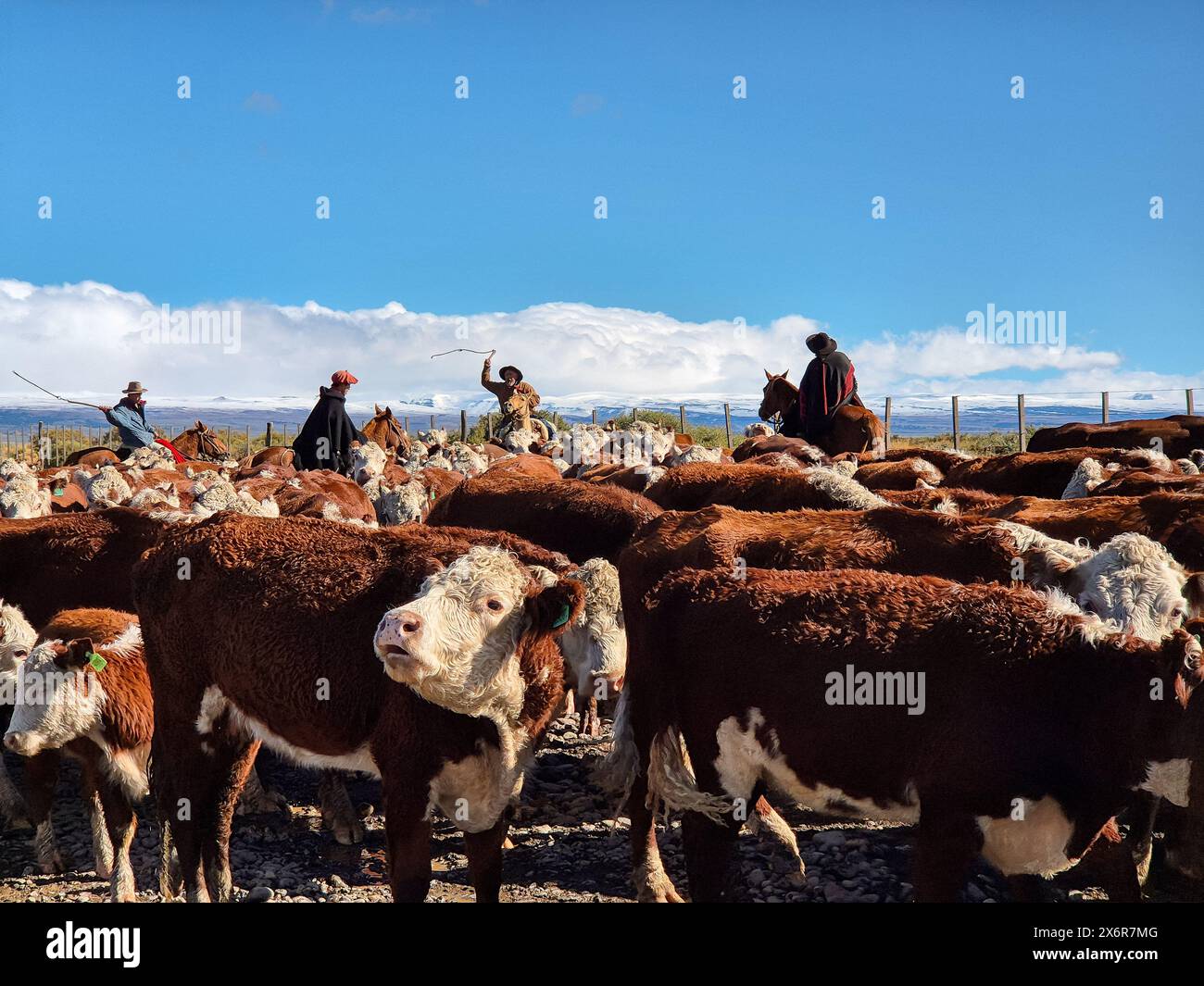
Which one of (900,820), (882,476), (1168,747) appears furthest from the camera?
(882,476)

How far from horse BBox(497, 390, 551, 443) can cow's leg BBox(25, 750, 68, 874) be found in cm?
1719

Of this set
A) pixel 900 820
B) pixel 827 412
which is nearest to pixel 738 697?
pixel 900 820

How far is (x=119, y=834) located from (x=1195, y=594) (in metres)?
5.61

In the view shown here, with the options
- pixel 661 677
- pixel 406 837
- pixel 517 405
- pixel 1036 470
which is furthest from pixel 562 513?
pixel 517 405

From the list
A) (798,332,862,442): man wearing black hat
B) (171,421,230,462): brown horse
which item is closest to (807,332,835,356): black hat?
(798,332,862,442): man wearing black hat

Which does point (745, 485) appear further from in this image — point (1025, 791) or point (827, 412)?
point (827, 412)

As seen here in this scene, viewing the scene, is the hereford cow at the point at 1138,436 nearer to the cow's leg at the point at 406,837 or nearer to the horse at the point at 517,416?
the horse at the point at 517,416

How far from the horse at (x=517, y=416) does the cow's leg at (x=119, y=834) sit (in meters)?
17.5

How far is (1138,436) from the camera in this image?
50.7 feet

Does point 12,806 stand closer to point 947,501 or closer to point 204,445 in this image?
point 947,501

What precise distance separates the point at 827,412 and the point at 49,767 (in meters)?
12.0

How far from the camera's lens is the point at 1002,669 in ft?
13.4

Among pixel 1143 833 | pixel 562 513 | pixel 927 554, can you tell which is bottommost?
pixel 1143 833
